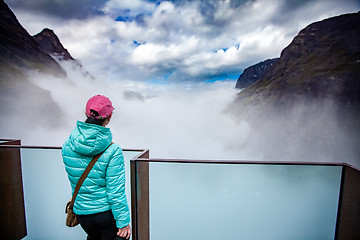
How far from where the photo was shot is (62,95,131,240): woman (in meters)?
0.96

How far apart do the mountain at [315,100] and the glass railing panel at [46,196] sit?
95.1 ft

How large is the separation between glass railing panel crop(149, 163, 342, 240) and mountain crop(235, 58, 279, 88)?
177 feet

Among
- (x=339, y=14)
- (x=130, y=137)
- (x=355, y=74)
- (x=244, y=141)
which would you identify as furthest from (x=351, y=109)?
(x=130, y=137)

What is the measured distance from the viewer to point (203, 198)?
2039mm

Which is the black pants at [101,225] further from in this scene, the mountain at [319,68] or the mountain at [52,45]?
the mountain at [52,45]

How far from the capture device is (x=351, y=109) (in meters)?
22.2

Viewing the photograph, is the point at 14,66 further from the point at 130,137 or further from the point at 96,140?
the point at 130,137

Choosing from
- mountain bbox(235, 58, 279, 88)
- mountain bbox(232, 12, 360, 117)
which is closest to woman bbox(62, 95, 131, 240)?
mountain bbox(232, 12, 360, 117)

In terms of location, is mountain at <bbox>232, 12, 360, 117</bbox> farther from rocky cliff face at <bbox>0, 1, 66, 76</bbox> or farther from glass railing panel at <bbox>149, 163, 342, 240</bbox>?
rocky cliff face at <bbox>0, 1, 66, 76</bbox>

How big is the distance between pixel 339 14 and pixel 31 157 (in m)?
41.3

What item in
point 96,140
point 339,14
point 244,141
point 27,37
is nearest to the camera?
point 96,140

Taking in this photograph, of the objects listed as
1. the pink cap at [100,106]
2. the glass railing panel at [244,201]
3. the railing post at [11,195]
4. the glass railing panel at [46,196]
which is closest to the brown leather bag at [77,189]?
the pink cap at [100,106]

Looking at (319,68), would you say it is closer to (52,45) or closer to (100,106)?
(100,106)

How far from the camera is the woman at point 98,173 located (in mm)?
965
